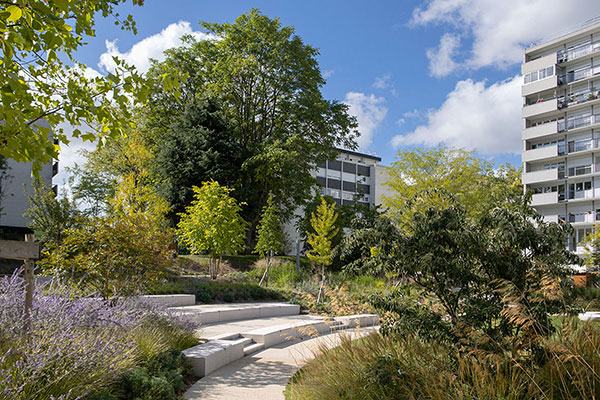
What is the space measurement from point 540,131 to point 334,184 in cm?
2907

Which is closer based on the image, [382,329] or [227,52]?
[382,329]

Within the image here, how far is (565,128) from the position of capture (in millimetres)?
45219

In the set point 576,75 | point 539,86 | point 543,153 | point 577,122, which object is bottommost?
point 543,153

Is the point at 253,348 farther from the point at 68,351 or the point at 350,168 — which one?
the point at 350,168

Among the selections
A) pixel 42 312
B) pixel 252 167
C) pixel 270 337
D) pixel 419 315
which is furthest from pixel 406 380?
pixel 252 167

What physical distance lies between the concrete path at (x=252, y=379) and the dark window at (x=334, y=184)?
191 ft

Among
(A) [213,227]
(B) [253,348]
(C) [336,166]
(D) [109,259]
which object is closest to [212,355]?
(B) [253,348]

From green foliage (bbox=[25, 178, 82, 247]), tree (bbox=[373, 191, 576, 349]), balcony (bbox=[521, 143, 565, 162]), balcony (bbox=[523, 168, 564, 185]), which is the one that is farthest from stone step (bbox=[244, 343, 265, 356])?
balcony (bbox=[521, 143, 565, 162])

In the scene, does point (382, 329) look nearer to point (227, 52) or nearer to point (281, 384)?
point (281, 384)

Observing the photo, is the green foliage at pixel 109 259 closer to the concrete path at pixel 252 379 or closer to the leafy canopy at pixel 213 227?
the concrete path at pixel 252 379

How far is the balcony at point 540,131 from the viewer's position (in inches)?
1794

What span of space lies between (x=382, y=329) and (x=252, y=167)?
22.1m

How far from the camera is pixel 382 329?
5934mm

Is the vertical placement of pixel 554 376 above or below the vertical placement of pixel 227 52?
below
